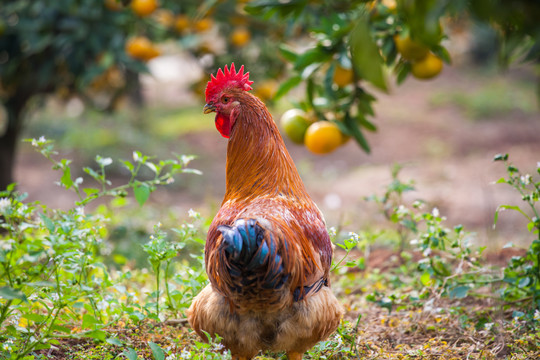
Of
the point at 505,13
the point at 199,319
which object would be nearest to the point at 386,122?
the point at 199,319

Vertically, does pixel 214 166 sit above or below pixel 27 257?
above

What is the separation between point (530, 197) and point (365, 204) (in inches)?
157

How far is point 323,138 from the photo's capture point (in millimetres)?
3008

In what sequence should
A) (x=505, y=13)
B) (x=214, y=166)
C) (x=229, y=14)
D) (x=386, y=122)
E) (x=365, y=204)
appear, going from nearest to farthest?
(x=505, y=13), (x=229, y=14), (x=365, y=204), (x=214, y=166), (x=386, y=122)

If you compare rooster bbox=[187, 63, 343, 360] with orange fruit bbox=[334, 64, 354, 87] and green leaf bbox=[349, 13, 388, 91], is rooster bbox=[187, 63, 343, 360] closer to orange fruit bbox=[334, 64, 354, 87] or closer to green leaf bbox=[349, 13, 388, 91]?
orange fruit bbox=[334, 64, 354, 87]

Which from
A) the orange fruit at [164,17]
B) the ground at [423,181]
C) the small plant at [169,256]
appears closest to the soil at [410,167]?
the ground at [423,181]

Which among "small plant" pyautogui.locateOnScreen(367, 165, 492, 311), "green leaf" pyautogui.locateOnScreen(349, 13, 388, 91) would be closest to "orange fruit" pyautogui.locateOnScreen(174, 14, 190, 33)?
"small plant" pyautogui.locateOnScreen(367, 165, 492, 311)

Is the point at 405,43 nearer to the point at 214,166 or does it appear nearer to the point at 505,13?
the point at 505,13

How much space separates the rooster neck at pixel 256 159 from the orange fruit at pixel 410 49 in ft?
2.63

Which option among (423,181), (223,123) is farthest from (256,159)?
(423,181)

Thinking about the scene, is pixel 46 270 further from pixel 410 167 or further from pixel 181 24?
pixel 410 167

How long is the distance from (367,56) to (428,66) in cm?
193

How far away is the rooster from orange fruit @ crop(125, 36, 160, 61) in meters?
1.64

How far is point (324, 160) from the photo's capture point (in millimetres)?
9000
